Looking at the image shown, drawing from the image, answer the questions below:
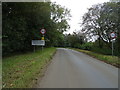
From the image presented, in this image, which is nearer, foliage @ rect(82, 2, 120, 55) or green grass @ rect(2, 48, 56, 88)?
green grass @ rect(2, 48, 56, 88)

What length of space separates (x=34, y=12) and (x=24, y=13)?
1328 millimetres

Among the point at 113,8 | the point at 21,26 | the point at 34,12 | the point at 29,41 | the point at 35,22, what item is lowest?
the point at 29,41

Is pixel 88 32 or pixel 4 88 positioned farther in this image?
pixel 88 32

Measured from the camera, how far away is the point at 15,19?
479 inches

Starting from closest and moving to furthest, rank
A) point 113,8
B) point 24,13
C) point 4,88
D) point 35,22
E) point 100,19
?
point 4,88, point 24,13, point 35,22, point 113,8, point 100,19

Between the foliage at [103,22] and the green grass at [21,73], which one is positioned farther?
the foliage at [103,22]

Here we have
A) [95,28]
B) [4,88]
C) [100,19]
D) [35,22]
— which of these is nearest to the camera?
[4,88]

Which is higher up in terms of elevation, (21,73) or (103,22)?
(103,22)

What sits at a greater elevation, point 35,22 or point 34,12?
point 34,12

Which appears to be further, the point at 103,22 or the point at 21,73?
the point at 103,22

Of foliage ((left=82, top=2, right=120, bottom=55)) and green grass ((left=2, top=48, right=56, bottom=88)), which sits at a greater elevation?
foliage ((left=82, top=2, right=120, bottom=55))

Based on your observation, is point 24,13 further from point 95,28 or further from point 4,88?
point 95,28

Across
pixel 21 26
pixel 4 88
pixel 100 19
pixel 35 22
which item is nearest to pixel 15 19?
pixel 21 26

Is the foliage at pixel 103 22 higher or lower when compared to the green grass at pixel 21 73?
higher
